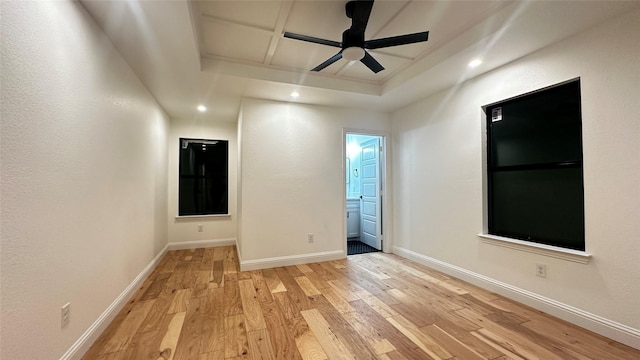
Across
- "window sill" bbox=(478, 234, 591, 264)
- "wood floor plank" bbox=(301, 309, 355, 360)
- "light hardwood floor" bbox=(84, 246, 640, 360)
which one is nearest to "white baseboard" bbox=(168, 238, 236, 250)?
"light hardwood floor" bbox=(84, 246, 640, 360)

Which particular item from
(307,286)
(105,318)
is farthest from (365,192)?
(105,318)

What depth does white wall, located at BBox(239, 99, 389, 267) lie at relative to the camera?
11.5 ft

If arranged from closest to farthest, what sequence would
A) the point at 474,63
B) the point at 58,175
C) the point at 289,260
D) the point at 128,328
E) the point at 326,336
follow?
the point at 58,175 → the point at 326,336 → the point at 128,328 → the point at 474,63 → the point at 289,260

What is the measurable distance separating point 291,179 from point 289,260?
1181 millimetres

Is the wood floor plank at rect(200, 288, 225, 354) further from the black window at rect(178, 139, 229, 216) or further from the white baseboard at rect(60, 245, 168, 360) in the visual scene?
the black window at rect(178, 139, 229, 216)

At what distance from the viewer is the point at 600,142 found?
1.99m

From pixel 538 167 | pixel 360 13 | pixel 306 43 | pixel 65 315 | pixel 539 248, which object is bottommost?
pixel 65 315

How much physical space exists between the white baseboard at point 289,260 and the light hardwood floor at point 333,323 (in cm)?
28

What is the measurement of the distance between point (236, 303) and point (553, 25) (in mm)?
3685

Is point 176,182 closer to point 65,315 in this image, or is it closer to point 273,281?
point 273,281

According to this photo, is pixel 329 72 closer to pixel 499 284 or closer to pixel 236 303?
pixel 236 303

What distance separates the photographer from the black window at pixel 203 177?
185 inches

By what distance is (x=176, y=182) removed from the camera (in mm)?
4645

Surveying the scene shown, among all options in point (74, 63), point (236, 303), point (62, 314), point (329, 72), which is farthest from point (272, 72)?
point (62, 314)
